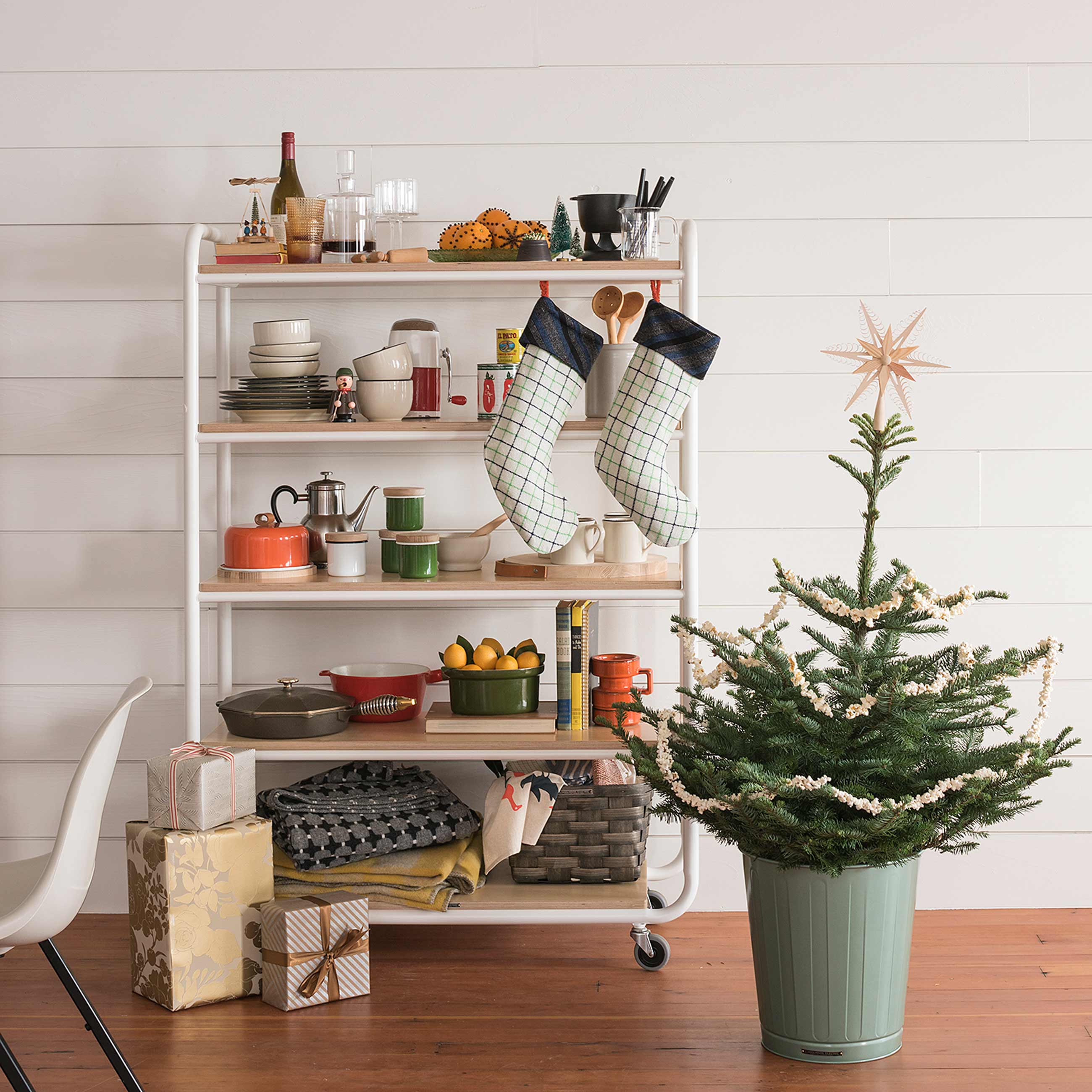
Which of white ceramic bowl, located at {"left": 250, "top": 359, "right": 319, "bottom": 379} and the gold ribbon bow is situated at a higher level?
white ceramic bowl, located at {"left": 250, "top": 359, "right": 319, "bottom": 379}

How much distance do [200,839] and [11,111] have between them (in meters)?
1.59

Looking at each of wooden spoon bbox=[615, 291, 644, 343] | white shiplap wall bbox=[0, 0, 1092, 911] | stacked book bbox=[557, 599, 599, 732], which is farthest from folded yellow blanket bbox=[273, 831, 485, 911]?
wooden spoon bbox=[615, 291, 644, 343]

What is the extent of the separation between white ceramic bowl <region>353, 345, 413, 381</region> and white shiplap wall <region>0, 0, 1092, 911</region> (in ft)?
0.97

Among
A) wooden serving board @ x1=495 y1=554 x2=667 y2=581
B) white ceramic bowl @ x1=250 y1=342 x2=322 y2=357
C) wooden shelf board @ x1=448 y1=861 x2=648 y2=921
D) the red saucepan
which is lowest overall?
wooden shelf board @ x1=448 y1=861 x2=648 y2=921

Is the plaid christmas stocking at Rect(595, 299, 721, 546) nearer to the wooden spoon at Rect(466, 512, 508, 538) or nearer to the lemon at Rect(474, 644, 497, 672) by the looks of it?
the wooden spoon at Rect(466, 512, 508, 538)

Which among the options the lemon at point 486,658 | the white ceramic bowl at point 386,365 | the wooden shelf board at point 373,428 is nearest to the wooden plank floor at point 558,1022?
the lemon at point 486,658

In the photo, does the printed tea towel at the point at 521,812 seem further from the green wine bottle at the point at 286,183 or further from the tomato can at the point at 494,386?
the green wine bottle at the point at 286,183

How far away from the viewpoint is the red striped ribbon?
2188 millimetres

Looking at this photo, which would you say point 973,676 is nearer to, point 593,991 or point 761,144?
point 593,991

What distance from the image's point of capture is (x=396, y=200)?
240 cm

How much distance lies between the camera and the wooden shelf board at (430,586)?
7.60ft

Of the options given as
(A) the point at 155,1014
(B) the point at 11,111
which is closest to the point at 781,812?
(A) the point at 155,1014

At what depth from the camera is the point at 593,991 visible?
7.45 ft

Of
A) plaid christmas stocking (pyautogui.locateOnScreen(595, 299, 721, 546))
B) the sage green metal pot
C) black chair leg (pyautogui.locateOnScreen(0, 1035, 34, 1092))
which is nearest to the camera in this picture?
black chair leg (pyautogui.locateOnScreen(0, 1035, 34, 1092))
